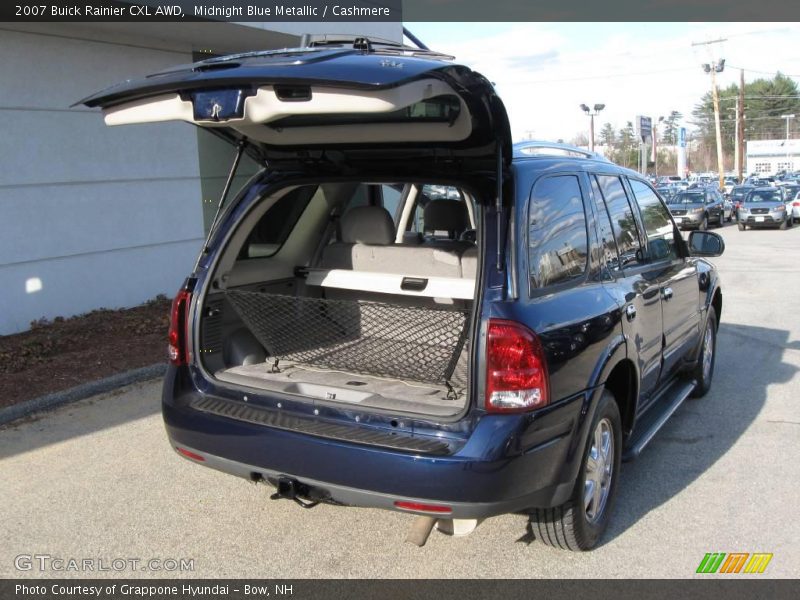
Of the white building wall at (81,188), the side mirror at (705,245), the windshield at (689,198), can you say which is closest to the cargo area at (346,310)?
the side mirror at (705,245)

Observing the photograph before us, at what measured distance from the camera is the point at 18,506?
164 inches

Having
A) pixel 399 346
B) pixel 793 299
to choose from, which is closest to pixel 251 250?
pixel 399 346

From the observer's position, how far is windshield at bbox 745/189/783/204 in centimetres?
2805

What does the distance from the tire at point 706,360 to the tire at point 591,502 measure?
93.1 inches

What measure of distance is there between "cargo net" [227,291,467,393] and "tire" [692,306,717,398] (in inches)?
117

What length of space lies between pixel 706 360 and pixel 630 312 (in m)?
2.54

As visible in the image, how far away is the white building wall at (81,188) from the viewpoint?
7988mm

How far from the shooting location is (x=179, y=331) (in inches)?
147

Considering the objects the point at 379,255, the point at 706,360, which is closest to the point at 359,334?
the point at 379,255

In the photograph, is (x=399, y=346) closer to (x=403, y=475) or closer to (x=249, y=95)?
(x=403, y=475)

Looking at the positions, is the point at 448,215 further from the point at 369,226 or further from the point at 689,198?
the point at 689,198

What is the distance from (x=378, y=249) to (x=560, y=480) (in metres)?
1.74

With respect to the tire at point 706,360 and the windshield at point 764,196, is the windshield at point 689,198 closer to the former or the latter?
the windshield at point 764,196

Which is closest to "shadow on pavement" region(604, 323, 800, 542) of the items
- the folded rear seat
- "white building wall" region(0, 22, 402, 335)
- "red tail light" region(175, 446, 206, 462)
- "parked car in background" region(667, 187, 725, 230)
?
the folded rear seat
